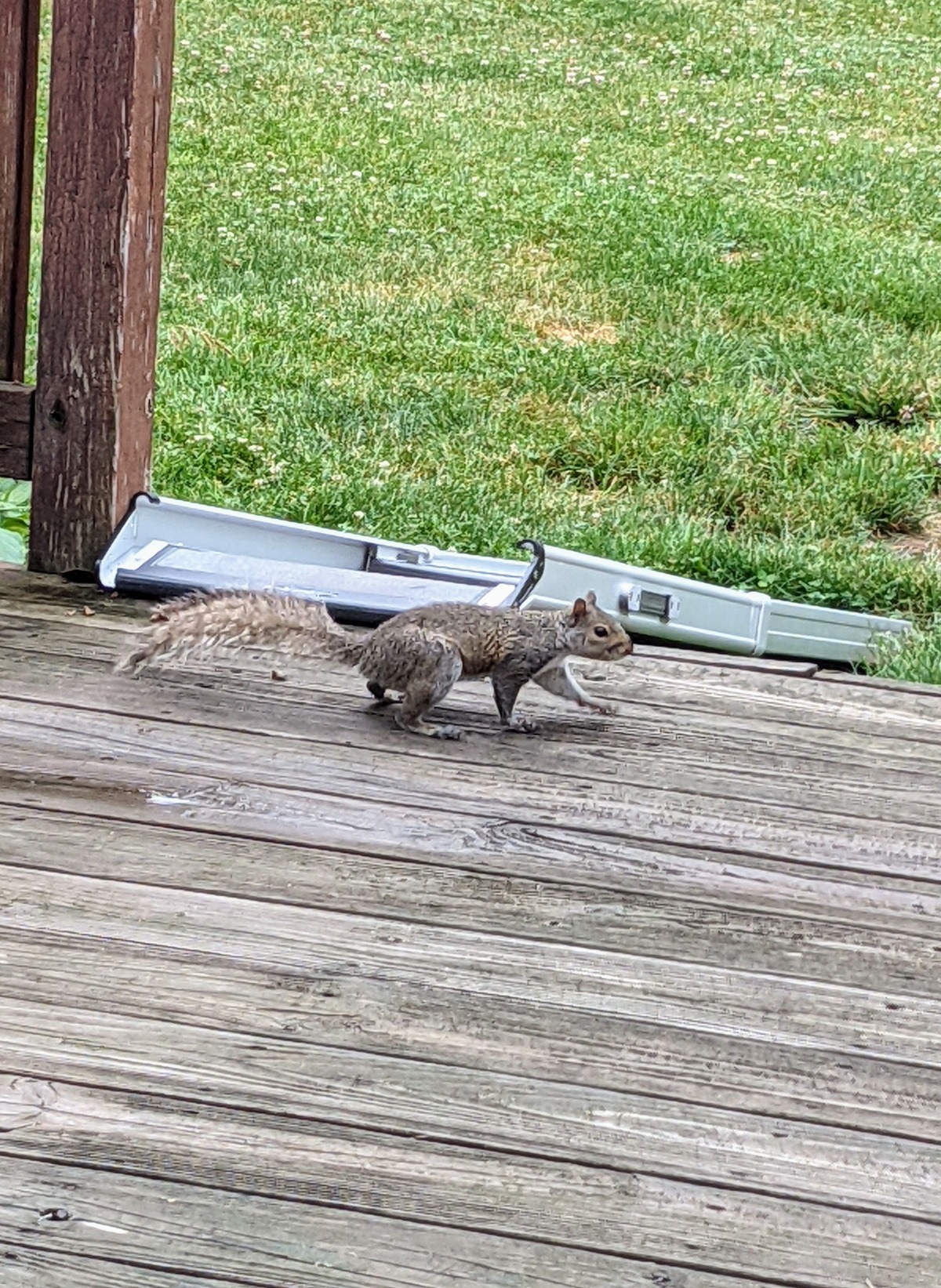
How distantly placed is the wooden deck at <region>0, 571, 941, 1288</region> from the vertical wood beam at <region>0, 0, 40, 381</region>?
0.71 meters

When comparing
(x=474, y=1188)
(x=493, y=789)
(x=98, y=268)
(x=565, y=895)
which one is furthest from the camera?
(x=98, y=268)

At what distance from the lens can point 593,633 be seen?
3395 millimetres

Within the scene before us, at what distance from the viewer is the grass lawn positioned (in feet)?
18.2

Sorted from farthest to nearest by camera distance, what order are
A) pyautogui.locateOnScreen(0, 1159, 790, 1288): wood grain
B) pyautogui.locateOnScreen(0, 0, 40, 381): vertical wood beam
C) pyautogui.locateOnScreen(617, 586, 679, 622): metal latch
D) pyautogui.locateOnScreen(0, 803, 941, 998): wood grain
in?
pyautogui.locateOnScreen(617, 586, 679, 622): metal latch, pyautogui.locateOnScreen(0, 0, 40, 381): vertical wood beam, pyautogui.locateOnScreen(0, 803, 941, 998): wood grain, pyautogui.locateOnScreen(0, 1159, 790, 1288): wood grain

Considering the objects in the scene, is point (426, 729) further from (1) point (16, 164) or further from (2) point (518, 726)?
(1) point (16, 164)

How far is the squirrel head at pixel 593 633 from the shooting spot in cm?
339

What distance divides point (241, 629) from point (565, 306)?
4.54m

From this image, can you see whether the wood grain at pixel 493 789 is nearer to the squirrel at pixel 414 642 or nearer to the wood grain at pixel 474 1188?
the squirrel at pixel 414 642

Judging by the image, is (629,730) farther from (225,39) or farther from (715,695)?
(225,39)

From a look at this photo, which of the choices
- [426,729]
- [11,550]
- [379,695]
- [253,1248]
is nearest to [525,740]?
[426,729]

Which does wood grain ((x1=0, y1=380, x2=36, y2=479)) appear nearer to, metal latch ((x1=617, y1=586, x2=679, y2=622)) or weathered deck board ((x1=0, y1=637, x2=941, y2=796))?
weathered deck board ((x1=0, y1=637, x2=941, y2=796))

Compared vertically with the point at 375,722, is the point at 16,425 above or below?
above

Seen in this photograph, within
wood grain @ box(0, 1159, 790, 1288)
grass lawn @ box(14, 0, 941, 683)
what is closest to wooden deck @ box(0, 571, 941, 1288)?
wood grain @ box(0, 1159, 790, 1288)

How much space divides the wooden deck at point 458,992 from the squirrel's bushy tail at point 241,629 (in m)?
0.10
